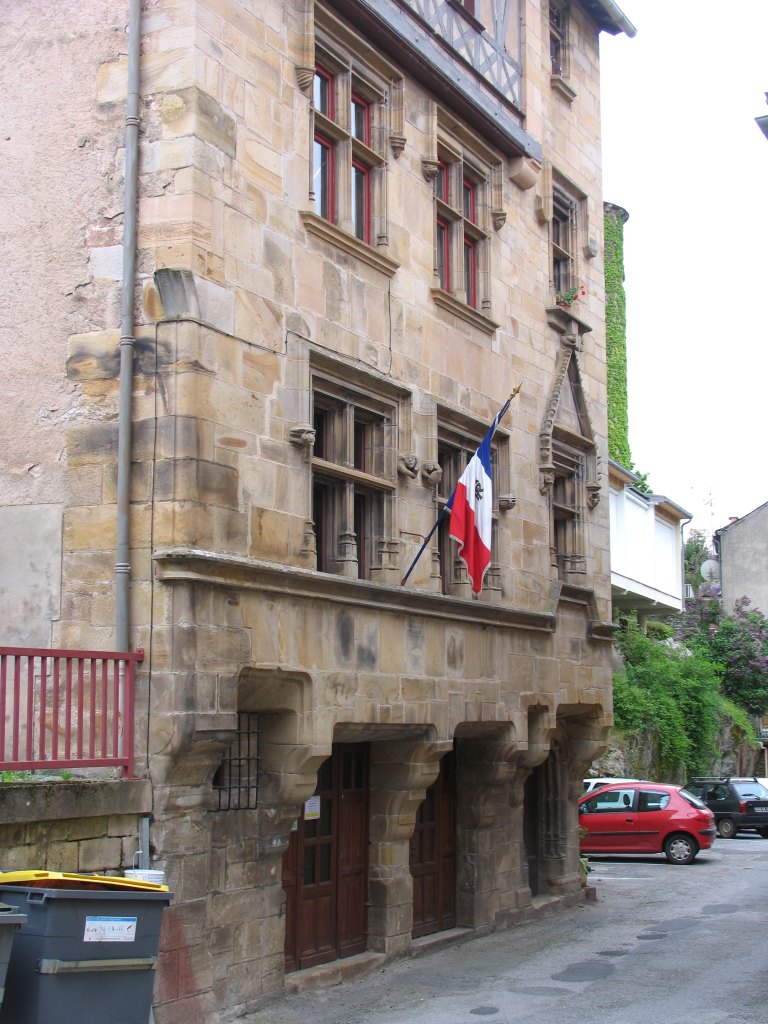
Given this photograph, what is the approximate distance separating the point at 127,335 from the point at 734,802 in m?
23.7

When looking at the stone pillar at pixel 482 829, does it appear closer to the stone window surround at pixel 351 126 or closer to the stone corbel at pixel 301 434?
the stone corbel at pixel 301 434

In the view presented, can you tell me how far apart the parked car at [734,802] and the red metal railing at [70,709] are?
73.9ft

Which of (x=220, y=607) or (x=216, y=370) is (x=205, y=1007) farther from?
(x=216, y=370)

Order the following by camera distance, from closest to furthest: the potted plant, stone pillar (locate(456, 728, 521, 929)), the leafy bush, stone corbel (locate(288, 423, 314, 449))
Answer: stone corbel (locate(288, 423, 314, 449)) → stone pillar (locate(456, 728, 521, 929)) → the potted plant → the leafy bush

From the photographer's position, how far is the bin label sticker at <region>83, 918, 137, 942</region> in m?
7.77

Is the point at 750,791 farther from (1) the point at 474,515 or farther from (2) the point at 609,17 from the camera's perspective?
(1) the point at 474,515

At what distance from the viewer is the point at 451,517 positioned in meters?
13.5

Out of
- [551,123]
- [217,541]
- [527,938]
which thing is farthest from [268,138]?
[527,938]

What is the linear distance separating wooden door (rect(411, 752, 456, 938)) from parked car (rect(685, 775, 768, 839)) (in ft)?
52.3

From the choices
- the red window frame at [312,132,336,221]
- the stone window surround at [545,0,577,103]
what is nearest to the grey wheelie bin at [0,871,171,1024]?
the red window frame at [312,132,336,221]

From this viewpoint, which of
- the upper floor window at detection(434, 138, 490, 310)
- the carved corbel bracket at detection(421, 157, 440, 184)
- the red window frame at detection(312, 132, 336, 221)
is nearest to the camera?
the red window frame at detection(312, 132, 336, 221)

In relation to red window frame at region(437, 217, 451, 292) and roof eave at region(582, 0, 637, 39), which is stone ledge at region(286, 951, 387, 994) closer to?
red window frame at region(437, 217, 451, 292)

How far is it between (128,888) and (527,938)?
8569mm

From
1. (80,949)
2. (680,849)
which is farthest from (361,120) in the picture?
(680,849)
